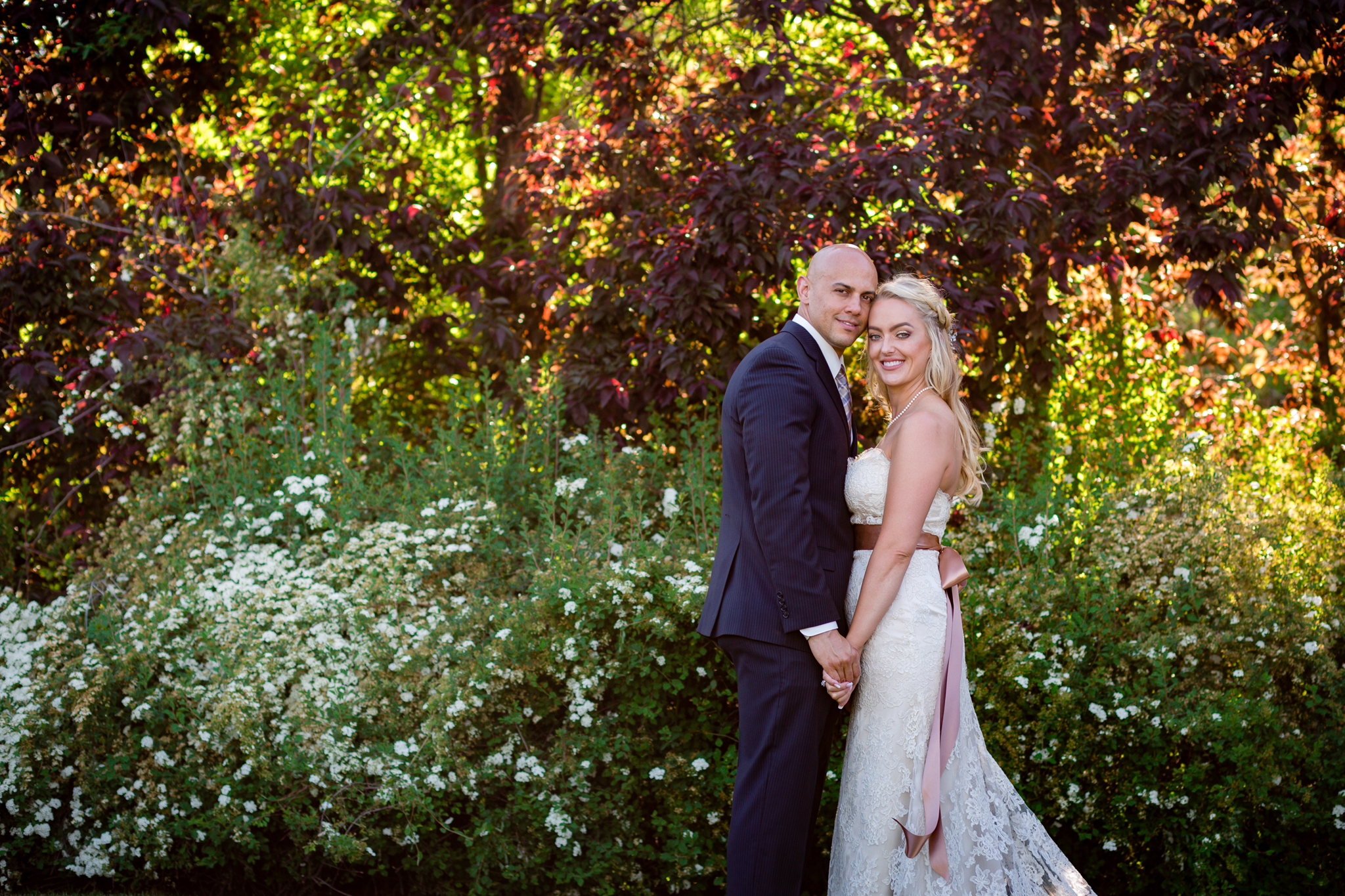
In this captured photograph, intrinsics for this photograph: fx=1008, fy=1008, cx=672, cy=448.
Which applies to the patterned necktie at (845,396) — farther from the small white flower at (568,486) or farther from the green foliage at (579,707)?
the small white flower at (568,486)

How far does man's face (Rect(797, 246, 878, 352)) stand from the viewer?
3.32 meters

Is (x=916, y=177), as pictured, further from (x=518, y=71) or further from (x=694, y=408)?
(x=518, y=71)

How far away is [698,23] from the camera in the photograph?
7.18m

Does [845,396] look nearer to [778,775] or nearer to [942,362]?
[942,362]

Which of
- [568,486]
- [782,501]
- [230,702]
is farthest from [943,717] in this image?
[230,702]

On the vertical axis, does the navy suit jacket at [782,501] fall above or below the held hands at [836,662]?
above

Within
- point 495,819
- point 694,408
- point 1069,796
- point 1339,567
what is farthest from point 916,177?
point 495,819

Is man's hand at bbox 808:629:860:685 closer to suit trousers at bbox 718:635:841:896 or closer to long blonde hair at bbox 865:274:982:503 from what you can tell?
suit trousers at bbox 718:635:841:896

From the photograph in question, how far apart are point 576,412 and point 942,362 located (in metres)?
2.84

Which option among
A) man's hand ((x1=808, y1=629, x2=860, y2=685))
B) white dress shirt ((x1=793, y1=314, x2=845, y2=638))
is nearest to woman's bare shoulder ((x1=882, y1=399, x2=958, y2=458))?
white dress shirt ((x1=793, y1=314, x2=845, y2=638))

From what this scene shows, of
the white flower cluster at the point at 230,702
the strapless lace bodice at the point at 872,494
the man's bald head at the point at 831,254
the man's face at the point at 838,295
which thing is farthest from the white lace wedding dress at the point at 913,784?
the white flower cluster at the point at 230,702

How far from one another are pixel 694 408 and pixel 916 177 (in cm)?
185

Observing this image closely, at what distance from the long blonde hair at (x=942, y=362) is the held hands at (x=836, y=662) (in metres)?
0.71

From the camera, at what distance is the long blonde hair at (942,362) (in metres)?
3.34
